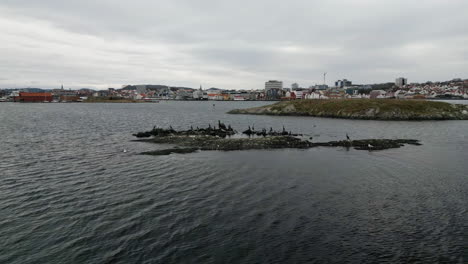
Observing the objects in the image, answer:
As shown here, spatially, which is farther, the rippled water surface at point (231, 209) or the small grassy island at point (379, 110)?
the small grassy island at point (379, 110)

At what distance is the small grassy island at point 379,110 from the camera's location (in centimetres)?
9525

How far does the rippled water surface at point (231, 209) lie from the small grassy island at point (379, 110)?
212 feet

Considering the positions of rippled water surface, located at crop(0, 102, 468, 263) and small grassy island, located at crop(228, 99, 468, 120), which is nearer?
rippled water surface, located at crop(0, 102, 468, 263)

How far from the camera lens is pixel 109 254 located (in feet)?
49.8

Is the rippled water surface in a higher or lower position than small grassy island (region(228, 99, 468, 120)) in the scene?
lower

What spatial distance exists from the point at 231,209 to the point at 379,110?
305 feet

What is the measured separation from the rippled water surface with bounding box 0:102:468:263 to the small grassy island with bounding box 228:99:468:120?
6460 centimetres

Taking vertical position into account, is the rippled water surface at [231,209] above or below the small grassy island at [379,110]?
below

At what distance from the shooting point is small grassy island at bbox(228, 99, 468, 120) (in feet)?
313

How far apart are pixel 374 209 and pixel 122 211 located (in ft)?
58.1

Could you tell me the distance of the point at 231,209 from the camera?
21125 mm

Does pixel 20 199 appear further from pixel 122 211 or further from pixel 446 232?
pixel 446 232

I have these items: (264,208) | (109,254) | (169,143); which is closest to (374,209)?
(264,208)

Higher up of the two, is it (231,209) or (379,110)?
(379,110)
